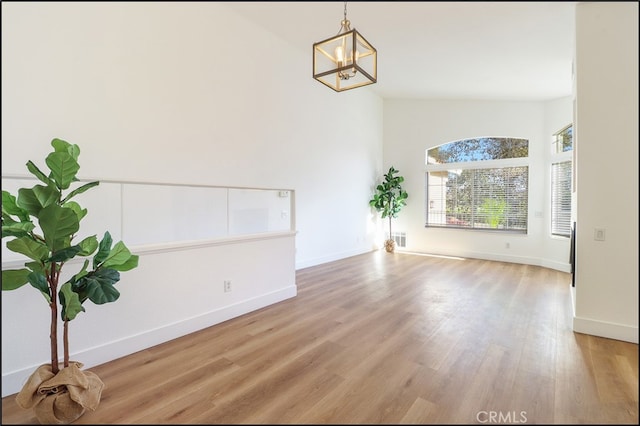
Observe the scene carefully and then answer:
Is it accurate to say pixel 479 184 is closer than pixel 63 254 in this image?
No

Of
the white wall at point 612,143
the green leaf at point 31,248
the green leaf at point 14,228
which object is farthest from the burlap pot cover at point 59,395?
the white wall at point 612,143

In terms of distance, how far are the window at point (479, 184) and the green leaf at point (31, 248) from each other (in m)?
7.01

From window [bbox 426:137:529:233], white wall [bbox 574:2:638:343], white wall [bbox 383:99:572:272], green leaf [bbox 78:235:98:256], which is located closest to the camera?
white wall [bbox 574:2:638:343]

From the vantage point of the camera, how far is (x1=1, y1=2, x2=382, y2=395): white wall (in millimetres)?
944

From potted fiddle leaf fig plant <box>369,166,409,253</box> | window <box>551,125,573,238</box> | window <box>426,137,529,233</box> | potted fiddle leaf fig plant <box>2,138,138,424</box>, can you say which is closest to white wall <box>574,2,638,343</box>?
potted fiddle leaf fig plant <box>2,138,138,424</box>

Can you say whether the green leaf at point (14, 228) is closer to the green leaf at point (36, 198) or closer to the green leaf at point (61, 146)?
the green leaf at point (36, 198)

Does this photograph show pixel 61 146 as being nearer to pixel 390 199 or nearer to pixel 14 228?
pixel 14 228

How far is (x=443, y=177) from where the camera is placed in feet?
23.0

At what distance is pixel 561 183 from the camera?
5426 mm

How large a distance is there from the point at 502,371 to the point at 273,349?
1.64 metres
